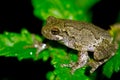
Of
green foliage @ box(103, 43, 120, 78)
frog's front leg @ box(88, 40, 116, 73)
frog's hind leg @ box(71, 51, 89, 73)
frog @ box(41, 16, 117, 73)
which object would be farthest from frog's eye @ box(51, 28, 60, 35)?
green foliage @ box(103, 43, 120, 78)

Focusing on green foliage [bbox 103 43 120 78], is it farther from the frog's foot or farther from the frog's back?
the frog's back

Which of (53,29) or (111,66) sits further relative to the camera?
(53,29)

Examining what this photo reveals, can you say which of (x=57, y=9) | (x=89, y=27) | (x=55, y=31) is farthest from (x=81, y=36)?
(x=57, y=9)

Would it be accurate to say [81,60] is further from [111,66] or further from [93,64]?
[111,66]

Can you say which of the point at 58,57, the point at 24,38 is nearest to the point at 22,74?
the point at 24,38

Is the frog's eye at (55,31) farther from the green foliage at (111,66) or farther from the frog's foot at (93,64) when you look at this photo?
the green foliage at (111,66)

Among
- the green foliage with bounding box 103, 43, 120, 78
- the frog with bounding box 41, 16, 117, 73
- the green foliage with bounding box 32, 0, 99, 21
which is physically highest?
the green foliage with bounding box 32, 0, 99, 21

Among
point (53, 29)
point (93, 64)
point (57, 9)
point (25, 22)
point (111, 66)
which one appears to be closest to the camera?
point (111, 66)
